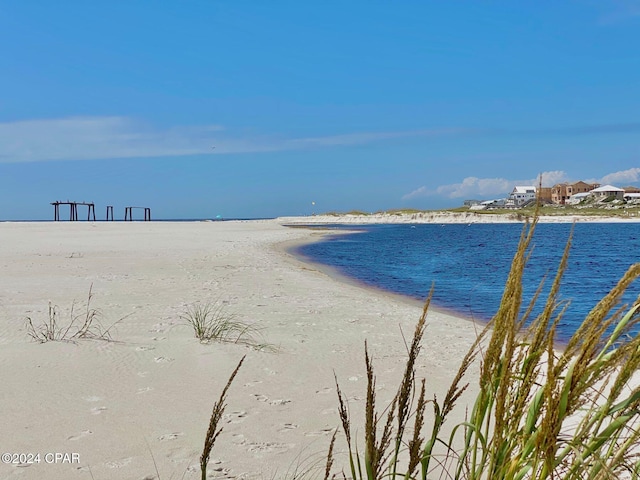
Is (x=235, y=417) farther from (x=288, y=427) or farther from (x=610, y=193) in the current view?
(x=610, y=193)

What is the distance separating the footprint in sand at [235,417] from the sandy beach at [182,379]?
2cm

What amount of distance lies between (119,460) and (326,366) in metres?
2.99

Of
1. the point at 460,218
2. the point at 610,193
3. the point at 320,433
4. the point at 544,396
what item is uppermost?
the point at 610,193

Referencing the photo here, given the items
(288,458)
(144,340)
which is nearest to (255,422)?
(288,458)

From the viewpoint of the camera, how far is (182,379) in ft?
18.6

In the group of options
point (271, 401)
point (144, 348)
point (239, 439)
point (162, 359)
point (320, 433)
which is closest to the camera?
point (239, 439)

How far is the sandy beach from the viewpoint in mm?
3990

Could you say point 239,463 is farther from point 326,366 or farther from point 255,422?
point 326,366

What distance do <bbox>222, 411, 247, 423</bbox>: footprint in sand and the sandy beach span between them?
0.05 feet

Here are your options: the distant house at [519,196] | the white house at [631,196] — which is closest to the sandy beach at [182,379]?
the white house at [631,196]

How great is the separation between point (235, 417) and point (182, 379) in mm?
1186

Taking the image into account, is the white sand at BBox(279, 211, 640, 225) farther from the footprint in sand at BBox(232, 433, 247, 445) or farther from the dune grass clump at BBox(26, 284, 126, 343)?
the footprint in sand at BBox(232, 433, 247, 445)

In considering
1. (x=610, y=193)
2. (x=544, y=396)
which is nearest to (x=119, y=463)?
A: (x=544, y=396)

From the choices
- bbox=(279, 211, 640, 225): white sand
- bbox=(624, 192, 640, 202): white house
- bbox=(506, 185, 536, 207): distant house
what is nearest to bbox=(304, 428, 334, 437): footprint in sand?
bbox=(279, 211, 640, 225): white sand
